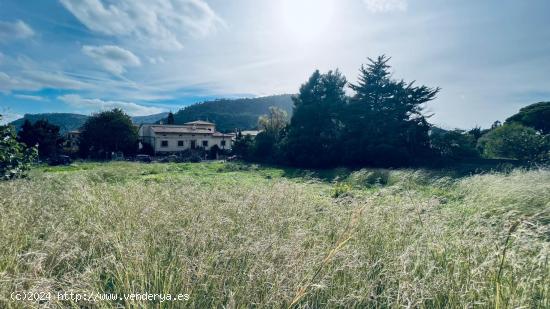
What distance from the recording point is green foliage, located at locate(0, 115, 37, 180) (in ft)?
20.5

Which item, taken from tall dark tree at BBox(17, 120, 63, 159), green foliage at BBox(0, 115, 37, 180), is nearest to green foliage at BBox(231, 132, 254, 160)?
green foliage at BBox(0, 115, 37, 180)

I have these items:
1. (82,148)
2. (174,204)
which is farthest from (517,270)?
(82,148)

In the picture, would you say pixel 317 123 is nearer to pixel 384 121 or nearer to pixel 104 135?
pixel 384 121

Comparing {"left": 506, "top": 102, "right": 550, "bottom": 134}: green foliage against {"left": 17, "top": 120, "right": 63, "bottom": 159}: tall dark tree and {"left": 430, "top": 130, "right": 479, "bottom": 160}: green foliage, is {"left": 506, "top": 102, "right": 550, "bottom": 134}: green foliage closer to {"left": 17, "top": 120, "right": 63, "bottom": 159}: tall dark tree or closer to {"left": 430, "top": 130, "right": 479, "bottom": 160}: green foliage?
{"left": 430, "top": 130, "right": 479, "bottom": 160}: green foliage

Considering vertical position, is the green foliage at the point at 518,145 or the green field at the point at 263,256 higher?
the green foliage at the point at 518,145

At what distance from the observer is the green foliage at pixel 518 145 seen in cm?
1750

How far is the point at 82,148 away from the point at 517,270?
39433mm

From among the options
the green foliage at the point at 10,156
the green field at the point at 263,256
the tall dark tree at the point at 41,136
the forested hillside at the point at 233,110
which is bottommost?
the green field at the point at 263,256

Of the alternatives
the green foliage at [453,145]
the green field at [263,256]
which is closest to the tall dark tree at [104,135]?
the green field at [263,256]

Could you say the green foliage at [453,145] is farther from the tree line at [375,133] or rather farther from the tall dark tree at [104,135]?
the tall dark tree at [104,135]

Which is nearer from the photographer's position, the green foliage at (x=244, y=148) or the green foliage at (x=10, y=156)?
the green foliage at (x=10, y=156)

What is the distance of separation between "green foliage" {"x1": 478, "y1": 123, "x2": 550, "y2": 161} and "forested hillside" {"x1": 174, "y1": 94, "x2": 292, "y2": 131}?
74049 millimetres

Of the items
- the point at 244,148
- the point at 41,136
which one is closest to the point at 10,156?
the point at 244,148

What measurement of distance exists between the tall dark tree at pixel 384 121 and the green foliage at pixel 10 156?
18.2 meters
